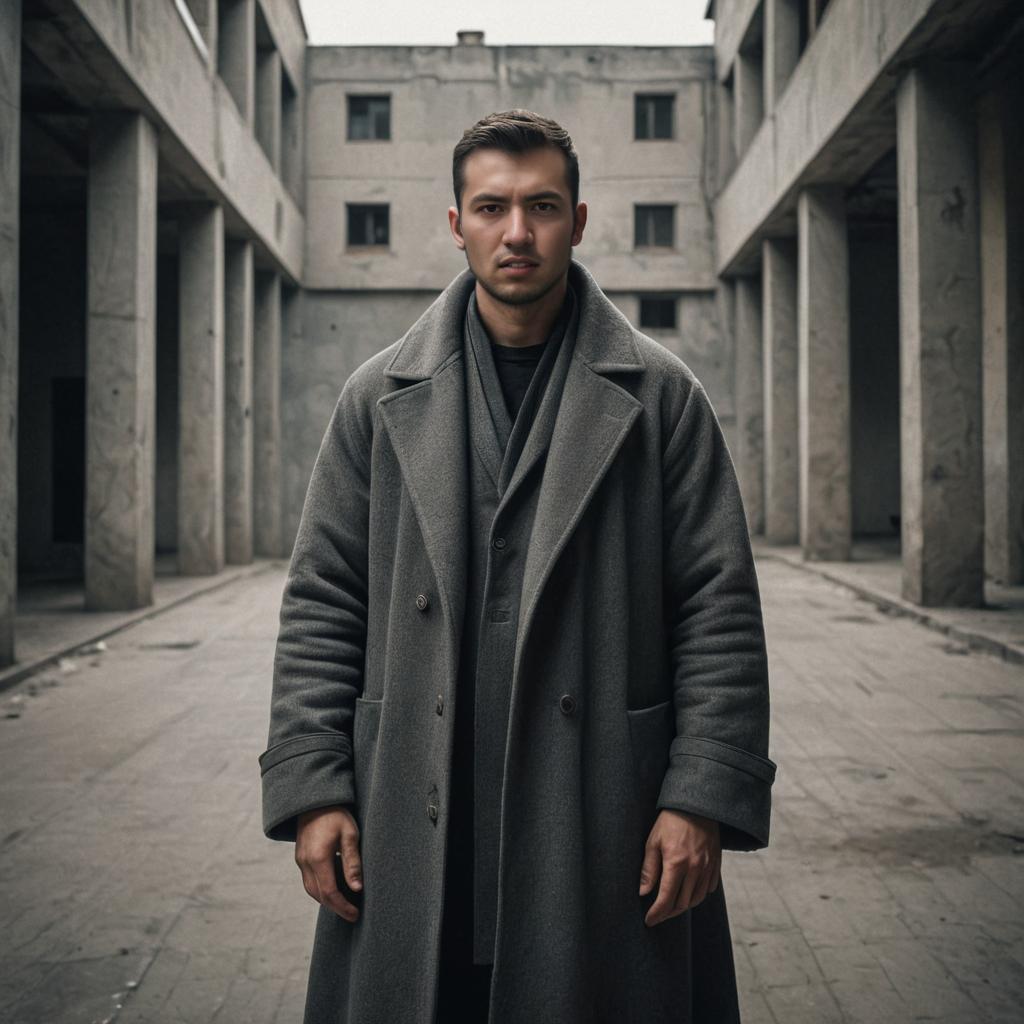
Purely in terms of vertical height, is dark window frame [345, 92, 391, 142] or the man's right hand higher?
dark window frame [345, 92, 391, 142]

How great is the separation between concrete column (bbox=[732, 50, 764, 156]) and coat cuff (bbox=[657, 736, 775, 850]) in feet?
65.3

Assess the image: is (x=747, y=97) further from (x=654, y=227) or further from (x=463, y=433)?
(x=463, y=433)

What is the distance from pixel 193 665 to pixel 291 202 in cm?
1457

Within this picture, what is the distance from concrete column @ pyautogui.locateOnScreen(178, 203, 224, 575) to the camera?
50.1 feet

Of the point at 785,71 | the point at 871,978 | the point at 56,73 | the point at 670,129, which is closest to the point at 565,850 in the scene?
the point at 871,978

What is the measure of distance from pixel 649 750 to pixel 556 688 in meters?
0.20

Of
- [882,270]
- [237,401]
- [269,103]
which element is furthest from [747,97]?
[237,401]

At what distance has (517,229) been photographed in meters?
1.93

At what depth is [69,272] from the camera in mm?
18859

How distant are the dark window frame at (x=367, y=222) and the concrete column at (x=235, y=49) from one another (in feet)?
20.5

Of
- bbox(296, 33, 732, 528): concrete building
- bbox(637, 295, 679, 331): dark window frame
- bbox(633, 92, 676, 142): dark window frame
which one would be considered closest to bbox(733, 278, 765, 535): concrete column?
bbox(296, 33, 732, 528): concrete building

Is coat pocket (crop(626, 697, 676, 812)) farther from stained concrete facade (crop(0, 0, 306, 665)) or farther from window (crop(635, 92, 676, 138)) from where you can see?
window (crop(635, 92, 676, 138))

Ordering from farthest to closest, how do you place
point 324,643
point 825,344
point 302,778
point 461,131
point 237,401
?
point 461,131 < point 237,401 < point 825,344 < point 324,643 < point 302,778

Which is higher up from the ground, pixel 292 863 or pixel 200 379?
pixel 200 379
